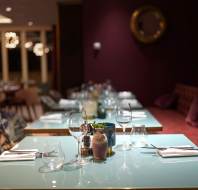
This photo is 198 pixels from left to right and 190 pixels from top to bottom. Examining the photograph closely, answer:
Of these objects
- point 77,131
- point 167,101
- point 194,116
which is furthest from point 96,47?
point 77,131

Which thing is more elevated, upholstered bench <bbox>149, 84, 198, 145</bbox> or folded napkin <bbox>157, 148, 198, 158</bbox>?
folded napkin <bbox>157, 148, 198, 158</bbox>

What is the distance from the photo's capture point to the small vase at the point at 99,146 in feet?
5.98

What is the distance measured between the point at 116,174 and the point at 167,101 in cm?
518

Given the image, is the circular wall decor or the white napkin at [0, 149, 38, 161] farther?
the circular wall decor

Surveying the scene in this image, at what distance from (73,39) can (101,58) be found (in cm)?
194

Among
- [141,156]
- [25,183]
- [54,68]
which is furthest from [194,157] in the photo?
[54,68]

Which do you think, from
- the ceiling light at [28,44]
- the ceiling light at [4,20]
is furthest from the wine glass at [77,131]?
the ceiling light at [28,44]

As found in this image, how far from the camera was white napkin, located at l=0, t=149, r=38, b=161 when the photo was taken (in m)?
1.89

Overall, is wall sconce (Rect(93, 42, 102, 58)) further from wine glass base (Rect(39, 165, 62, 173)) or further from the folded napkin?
wine glass base (Rect(39, 165, 62, 173))

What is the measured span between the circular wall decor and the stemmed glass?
516 cm

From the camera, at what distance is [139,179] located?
1.55 m

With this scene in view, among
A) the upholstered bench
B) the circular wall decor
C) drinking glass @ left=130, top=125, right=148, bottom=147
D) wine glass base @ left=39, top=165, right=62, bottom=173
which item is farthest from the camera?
the circular wall decor

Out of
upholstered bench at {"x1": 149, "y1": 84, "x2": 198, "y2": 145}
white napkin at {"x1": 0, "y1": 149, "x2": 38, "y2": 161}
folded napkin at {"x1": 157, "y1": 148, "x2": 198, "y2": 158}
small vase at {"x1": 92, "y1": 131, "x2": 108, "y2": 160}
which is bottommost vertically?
upholstered bench at {"x1": 149, "y1": 84, "x2": 198, "y2": 145}

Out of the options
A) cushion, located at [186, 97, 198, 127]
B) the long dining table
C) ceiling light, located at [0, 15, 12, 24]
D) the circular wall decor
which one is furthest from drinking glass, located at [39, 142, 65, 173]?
the circular wall decor
